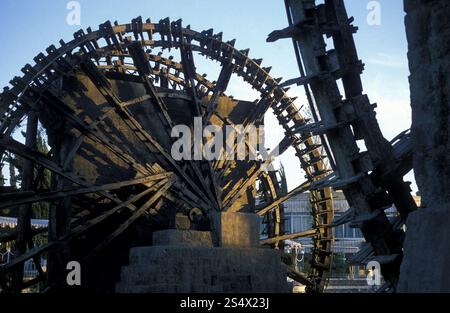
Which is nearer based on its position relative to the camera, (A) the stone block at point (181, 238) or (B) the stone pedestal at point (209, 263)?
(B) the stone pedestal at point (209, 263)

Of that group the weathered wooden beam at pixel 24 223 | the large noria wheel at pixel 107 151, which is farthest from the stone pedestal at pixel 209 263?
the weathered wooden beam at pixel 24 223

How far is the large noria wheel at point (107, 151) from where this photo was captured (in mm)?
10984

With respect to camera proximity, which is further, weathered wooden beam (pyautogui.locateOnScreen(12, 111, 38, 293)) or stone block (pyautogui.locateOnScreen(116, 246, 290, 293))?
weathered wooden beam (pyautogui.locateOnScreen(12, 111, 38, 293))

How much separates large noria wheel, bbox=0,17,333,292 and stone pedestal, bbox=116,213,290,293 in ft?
5.01

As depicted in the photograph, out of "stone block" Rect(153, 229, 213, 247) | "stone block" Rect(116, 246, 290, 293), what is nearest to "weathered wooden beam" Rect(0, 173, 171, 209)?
"stone block" Rect(153, 229, 213, 247)

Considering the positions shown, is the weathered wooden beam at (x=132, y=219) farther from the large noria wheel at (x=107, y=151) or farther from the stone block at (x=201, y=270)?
the stone block at (x=201, y=270)

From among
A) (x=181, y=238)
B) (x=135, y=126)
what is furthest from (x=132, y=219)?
(x=181, y=238)

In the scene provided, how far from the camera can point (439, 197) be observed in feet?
11.9

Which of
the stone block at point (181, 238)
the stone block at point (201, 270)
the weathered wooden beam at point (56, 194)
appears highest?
the weathered wooden beam at point (56, 194)

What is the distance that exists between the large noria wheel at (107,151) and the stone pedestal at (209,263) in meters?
1.53

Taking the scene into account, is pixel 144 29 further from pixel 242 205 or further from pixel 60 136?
pixel 242 205

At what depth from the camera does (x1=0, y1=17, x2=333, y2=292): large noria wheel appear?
36.0ft

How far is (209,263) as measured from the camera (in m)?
8.80

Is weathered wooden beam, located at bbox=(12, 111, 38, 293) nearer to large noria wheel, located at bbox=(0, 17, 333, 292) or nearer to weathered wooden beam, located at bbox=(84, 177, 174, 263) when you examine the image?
large noria wheel, located at bbox=(0, 17, 333, 292)
